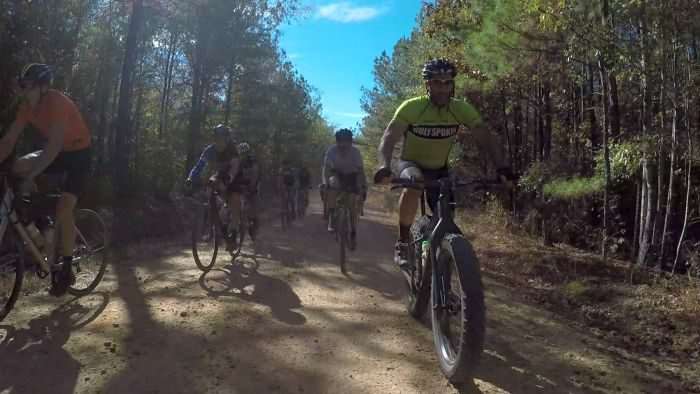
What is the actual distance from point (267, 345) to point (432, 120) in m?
2.35

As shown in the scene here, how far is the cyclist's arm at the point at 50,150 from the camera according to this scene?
Result: 445cm

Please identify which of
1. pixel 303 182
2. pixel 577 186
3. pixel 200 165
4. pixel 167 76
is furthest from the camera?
pixel 167 76

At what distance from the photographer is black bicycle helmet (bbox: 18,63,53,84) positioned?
4363mm

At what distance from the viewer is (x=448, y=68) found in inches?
168

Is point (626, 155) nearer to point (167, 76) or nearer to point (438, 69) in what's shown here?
point (438, 69)

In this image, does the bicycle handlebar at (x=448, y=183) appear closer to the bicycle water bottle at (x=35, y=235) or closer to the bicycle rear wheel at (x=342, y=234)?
the bicycle water bottle at (x=35, y=235)

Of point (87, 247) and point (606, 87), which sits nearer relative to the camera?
point (87, 247)

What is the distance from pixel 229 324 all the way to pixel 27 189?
219 centimetres

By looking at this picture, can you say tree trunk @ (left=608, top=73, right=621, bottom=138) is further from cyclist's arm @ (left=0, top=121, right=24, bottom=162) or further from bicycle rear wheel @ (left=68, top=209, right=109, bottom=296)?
cyclist's arm @ (left=0, top=121, right=24, bottom=162)

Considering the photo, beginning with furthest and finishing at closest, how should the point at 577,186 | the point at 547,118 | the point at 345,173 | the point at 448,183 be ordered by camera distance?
the point at 547,118, the point at 577,186, the point at 345,173, the point at 448,183

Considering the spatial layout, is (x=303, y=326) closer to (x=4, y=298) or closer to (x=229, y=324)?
(x=229, y=324)

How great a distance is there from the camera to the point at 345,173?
26.8 ft

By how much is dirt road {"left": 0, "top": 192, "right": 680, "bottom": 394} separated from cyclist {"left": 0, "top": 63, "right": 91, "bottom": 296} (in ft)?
2.37

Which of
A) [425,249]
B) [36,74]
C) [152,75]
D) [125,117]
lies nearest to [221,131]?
[36,74]
